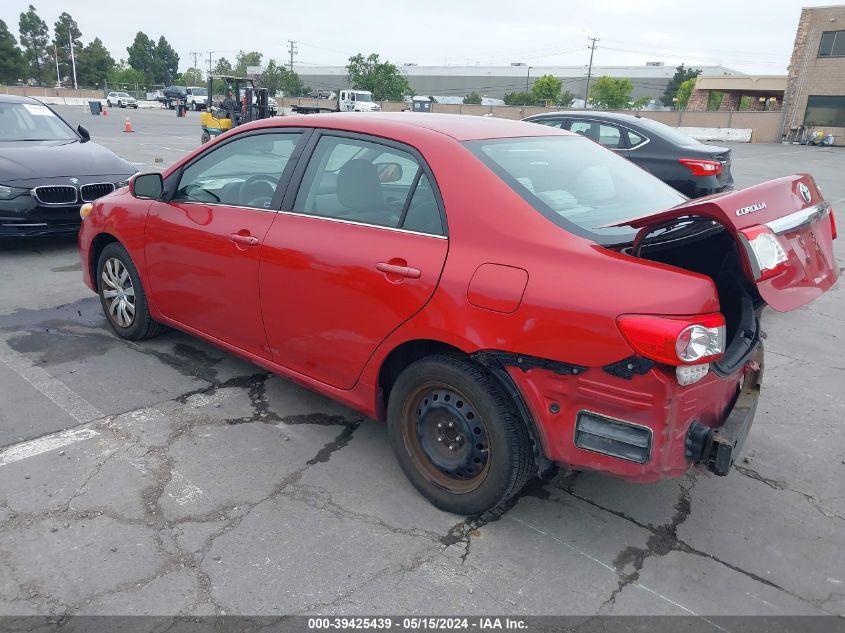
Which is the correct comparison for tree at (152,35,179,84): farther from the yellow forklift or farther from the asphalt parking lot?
the asphalt parking lot

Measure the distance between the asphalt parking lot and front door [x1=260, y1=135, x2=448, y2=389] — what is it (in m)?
0.59

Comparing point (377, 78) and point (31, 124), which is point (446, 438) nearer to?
point (31, 124)

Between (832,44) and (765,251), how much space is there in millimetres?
47847

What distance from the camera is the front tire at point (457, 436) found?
2.76 m

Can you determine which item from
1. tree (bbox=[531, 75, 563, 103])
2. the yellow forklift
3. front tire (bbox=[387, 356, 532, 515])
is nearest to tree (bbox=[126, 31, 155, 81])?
tree (bbox=[531, 75, 563, 103])

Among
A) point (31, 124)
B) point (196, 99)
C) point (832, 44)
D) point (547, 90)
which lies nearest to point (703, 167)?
point (31, 124)

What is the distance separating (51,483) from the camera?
3.19 metres

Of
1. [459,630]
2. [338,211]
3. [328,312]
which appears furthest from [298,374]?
[459,630]

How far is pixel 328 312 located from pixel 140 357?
212 centimetres

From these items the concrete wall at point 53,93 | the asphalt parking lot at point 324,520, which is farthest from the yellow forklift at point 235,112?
the concrete wall at point 53,93

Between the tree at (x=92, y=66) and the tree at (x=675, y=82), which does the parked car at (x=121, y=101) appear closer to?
the tree at (x=92, y=66)

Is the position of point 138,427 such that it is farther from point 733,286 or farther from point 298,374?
point 733,286

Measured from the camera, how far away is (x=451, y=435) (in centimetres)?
302

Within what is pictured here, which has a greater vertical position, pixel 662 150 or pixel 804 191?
pixel 804 191
